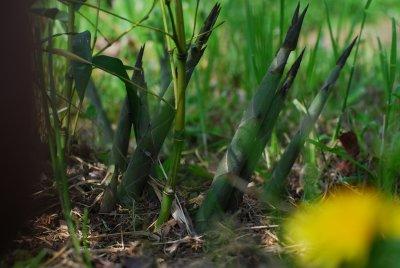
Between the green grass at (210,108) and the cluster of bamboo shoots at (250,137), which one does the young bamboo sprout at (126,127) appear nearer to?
the green grass at (210,108)

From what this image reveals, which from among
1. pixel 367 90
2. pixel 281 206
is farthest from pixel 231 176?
pixel 367 90

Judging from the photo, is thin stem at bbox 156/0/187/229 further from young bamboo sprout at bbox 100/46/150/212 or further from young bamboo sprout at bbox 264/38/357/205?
young bamboo sprout at bbox 264/38/357/205

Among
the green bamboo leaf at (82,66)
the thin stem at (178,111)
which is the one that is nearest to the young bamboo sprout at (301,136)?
the thin stem at (178,111)

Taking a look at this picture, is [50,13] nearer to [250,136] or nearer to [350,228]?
[250,136]

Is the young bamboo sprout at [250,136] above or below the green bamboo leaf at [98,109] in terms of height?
above

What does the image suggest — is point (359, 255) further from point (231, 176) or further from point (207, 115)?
point (207, 115)

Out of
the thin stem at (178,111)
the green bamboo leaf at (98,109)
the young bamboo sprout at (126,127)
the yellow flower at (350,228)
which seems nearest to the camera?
the yellow flower at (350,228)
